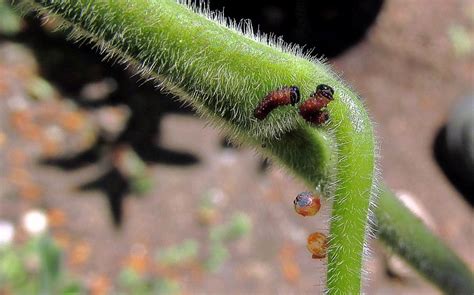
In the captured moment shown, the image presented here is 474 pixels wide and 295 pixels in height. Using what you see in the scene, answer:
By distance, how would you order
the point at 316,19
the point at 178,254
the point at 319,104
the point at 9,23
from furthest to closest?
1. the point at 316,19
2. the point at 9,23
3. the point at 178,254
4. the point at 319,104

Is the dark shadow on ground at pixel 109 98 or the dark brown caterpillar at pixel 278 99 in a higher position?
A: the dark brown caterpillar at pixel 278 99

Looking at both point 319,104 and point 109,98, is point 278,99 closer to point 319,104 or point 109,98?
point 319,104

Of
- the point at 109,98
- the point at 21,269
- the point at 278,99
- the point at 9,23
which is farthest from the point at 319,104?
the point at 9,23

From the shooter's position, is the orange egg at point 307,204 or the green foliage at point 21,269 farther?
the green foliage at point 21,269

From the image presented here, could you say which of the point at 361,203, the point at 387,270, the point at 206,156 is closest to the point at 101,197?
the point at 206,156

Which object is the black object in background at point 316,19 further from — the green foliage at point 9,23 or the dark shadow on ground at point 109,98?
the green foliage at point 9,23

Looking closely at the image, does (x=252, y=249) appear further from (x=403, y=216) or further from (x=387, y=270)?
(x=403, y=216)

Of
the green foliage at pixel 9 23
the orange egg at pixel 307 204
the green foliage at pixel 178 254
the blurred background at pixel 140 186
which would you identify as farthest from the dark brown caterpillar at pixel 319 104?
the green foliage at pixel 9 23

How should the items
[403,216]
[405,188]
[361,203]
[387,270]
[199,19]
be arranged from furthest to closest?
[405,188]
[387,270]
[403,216]
[199,19]
[361,203]
